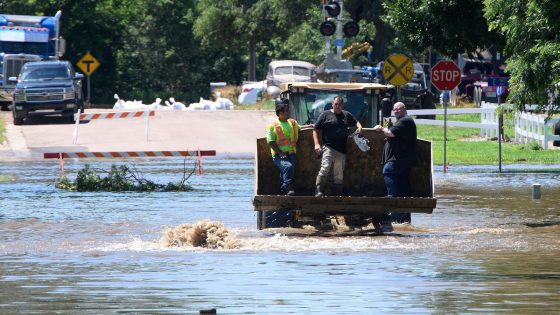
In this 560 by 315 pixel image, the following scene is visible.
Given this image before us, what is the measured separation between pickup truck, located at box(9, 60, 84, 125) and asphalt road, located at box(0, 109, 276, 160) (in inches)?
19.5

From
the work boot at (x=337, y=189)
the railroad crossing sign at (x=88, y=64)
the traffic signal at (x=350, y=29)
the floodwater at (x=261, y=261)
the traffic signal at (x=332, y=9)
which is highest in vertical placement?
the traffic signal at (x=332, y=9)

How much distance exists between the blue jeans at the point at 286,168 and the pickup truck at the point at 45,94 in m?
29.4

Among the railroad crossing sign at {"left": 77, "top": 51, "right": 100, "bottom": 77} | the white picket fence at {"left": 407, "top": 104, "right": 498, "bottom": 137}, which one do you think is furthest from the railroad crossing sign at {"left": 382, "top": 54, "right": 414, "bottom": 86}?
the railroad crossing sign at {"left": 77, "top": 51, "right": 100, "bottom": 77}

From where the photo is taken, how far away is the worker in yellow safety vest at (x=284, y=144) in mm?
19625

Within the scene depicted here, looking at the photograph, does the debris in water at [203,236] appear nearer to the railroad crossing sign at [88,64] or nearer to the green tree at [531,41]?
the green tree at [531,41]

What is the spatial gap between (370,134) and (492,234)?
2.27 metres

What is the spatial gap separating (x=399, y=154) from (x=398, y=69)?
17501mm

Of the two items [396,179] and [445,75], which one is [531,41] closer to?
[396,179]

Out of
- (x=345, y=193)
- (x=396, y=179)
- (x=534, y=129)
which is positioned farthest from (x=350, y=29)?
(x=396, y=179)

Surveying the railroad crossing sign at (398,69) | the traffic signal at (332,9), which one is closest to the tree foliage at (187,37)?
the traffic signal at (332,9)

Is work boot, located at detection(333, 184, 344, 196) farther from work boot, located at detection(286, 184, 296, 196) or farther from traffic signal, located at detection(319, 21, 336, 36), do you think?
traffic signal, located at detection(319, 21, 336, 36)

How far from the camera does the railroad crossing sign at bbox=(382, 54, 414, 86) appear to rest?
36.8m

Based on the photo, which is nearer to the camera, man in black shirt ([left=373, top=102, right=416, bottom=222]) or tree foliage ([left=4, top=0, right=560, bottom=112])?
man in black shirt ([left=373, top=102, right=416, bottom=222])

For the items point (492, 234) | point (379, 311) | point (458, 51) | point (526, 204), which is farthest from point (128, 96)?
point (379, 311)
